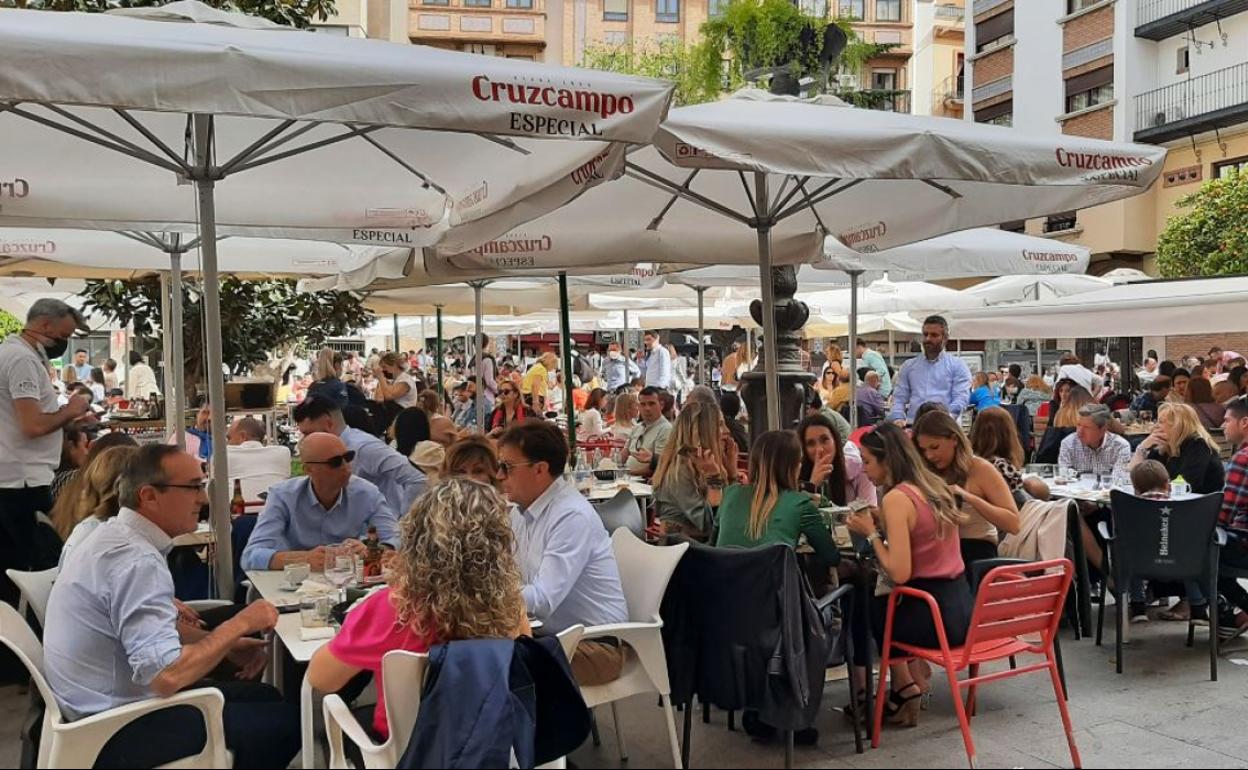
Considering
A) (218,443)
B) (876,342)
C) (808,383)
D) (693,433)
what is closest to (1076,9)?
(876,342)

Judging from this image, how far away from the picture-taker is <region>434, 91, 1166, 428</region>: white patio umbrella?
16.2 feet

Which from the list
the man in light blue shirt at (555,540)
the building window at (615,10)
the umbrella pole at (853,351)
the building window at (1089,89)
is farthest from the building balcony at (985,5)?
the man in light blue shirt at (555,540)

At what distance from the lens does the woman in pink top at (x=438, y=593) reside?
10.0 feet

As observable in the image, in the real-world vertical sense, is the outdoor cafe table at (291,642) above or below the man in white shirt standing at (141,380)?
below

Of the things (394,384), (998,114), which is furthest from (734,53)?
(394,384)

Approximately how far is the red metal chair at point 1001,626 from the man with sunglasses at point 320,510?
99.3 inches

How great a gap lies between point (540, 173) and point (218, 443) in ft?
6.39

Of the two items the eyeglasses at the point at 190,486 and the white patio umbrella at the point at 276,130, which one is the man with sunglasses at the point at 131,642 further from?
the white patio umbrella at the point at 276,130

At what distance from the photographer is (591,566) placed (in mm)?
4297

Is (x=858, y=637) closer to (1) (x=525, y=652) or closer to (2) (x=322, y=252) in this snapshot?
(1) (x=525, y=652)

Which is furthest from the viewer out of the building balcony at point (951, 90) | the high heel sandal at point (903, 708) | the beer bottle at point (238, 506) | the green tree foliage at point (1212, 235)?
the building balcony at point (951, 90)

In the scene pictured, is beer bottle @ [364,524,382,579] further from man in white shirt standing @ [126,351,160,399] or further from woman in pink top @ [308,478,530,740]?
man in white shirt standing @ [126,351,160,399]

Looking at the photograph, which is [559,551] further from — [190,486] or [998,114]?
[998,114]

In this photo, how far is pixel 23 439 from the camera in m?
6.30
